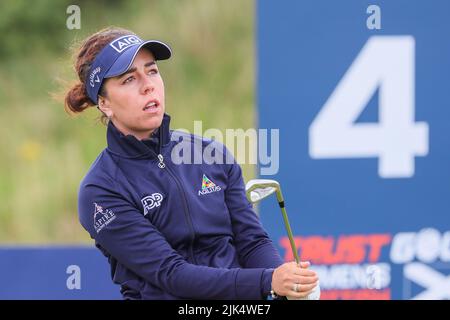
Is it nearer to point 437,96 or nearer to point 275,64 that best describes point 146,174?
point 275,64

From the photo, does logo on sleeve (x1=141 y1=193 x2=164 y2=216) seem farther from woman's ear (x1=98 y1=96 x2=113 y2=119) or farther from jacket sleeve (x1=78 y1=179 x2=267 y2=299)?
woman's ear (x1=98 y1=96 x2=113 y2=119)

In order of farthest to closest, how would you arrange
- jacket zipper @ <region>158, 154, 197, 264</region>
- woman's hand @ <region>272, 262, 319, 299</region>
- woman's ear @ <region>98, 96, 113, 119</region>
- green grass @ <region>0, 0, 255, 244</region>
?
green grass @ <region>0, 0, 255, 244</region>, woman's ear @ <region>98, 96, 113, 119</region>, jacket zipper @ <region>158, 154, 197, 264</region>, woman's hand @ <region>272, 262, 319, 299</region>

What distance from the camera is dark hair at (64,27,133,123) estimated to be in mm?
2418

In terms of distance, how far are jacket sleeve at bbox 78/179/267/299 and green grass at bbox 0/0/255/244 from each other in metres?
1.41

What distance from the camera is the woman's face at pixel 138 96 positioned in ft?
7.76

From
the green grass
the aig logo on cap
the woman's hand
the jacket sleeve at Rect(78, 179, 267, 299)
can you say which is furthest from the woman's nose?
the green grass

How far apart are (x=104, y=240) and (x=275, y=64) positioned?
1.63m

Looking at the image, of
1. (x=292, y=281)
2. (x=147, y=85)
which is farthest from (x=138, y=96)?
(x=292, y=281)

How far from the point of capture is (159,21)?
3.68 metres

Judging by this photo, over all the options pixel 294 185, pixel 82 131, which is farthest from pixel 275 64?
pixel 82 131

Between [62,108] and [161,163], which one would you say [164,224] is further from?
[62,108]
